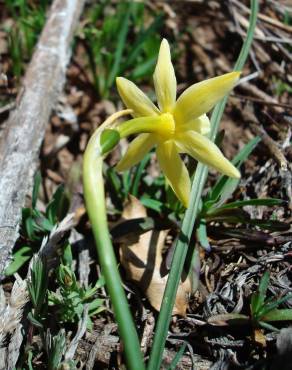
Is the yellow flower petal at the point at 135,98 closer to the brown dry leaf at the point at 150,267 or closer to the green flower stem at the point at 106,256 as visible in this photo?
the green flower stem at the point at 106,256

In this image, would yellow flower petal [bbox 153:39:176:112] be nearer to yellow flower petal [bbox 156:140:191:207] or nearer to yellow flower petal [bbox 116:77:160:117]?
yellow flower petal [bbox 116:77:160:117]

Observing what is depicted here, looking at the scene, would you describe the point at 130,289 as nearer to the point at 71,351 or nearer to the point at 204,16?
the point at 71,351

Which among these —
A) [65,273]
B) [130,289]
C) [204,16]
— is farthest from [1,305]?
[204,16]

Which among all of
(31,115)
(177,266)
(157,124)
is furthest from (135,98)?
(31,115)

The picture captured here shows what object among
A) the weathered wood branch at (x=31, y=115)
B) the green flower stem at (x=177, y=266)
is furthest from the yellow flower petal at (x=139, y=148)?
the weathered wood branch at (x=31, y=115)

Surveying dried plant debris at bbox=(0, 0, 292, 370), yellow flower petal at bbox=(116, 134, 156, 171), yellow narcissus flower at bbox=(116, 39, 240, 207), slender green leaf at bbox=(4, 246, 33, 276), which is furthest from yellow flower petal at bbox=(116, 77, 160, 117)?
slender green leaf at bbox=(4, 246, 33, 276)

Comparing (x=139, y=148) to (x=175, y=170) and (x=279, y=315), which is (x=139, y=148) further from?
(x=279, y=315)
